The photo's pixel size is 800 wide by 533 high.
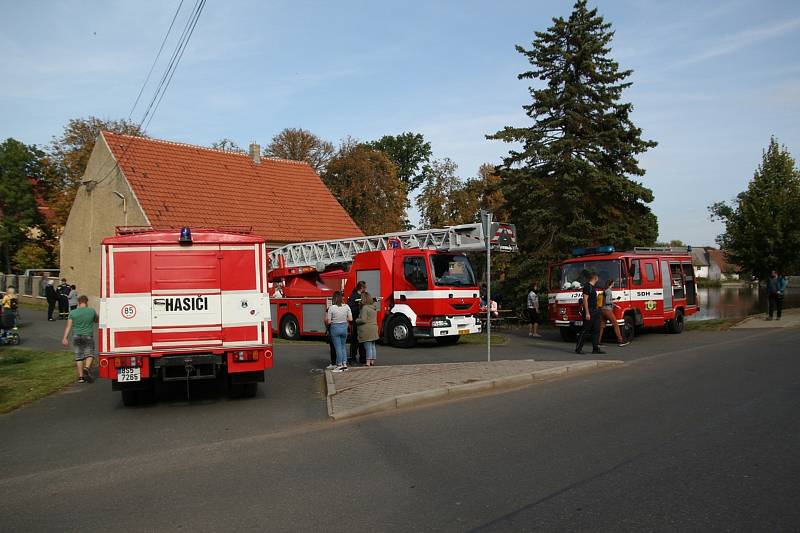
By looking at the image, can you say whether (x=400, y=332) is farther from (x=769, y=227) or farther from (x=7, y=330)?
(x=769, y=227)

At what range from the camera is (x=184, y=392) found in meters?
11.5

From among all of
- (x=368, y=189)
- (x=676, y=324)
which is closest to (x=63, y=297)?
(x=368, y=189)

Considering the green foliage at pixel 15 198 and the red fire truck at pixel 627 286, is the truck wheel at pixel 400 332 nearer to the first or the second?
the red fire truck at pixel 627 286

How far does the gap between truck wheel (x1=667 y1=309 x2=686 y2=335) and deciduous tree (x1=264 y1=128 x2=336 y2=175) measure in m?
35.9

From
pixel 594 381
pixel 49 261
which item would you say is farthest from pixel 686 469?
pixel 49 261

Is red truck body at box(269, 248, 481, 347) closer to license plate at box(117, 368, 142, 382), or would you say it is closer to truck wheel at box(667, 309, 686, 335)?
truck wheel at box(667, 309, 686, 335)

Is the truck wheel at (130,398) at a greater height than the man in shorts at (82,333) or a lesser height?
lesser

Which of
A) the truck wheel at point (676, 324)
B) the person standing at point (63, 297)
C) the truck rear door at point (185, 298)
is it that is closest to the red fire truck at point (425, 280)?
the truck wheel at point (676, 324)

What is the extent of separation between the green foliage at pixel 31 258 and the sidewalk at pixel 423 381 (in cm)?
4566

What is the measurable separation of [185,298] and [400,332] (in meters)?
8.83

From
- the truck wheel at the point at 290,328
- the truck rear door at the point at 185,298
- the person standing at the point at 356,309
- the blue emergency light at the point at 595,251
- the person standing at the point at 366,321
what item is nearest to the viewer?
the truck rear door at the point at 185,298

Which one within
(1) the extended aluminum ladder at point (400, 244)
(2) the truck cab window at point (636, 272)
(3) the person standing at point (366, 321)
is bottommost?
(3) the person standing at point (366, 321)

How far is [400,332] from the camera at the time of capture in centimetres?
1781

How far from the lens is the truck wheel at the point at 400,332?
57.8 ft
